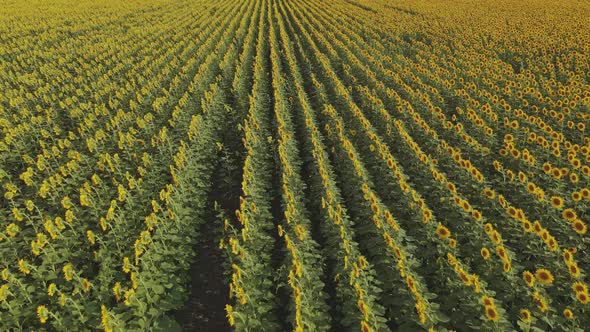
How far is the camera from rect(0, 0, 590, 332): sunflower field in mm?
4875

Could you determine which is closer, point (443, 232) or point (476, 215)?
point (443, 232)

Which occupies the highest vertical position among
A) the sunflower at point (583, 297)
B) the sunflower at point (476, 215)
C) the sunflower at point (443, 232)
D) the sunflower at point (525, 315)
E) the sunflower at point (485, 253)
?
the sunflower at point (476, 215)

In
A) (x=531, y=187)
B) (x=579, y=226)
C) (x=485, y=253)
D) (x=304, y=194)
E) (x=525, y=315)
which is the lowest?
(x=304, y=194)

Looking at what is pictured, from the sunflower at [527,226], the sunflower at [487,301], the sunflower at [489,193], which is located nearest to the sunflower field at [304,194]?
the sunflower at [487,301]

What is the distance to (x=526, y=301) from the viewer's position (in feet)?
15.0

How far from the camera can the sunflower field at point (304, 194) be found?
4875 mm

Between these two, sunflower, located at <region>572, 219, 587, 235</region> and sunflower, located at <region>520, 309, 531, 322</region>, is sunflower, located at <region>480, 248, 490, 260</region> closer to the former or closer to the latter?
sunflower, located at <region>520, 309, 531, 322</region>

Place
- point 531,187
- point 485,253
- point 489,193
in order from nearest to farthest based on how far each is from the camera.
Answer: point 485,253 → point 531,187 → point 489,193

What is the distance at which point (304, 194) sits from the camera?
7.50 metres

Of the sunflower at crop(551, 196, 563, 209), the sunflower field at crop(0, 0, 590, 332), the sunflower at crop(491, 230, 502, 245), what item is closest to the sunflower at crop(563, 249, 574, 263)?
the sunflower field at crop(0, 0, 590, 332)

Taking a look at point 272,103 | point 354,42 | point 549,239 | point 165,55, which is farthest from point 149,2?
point 549,239

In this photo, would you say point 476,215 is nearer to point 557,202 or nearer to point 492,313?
point 557,202

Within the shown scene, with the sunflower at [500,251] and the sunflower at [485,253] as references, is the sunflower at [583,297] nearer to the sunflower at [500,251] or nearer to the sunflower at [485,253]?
the sunflower at [500,251]

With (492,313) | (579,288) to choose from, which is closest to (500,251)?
(579,288)
